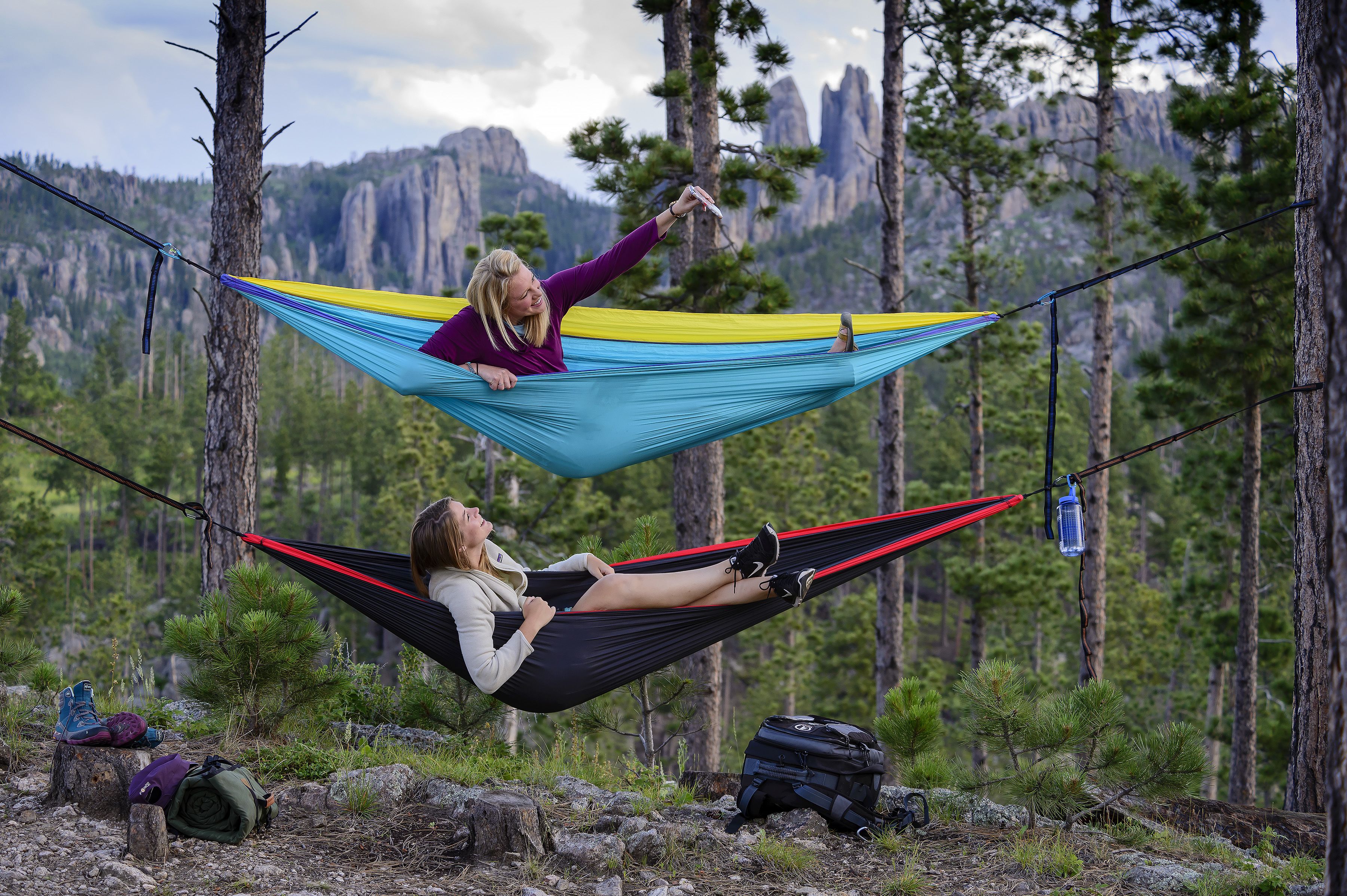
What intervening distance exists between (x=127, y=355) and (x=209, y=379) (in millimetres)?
51352

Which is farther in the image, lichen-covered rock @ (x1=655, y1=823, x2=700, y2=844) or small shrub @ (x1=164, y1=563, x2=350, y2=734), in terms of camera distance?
small shrub @ (x1=164, y1=563, x2=350, y2=734)

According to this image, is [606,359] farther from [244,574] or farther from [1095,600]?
[1095,600]

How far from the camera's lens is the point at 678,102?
19.0ft

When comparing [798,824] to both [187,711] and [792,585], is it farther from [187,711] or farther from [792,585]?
[187,711]

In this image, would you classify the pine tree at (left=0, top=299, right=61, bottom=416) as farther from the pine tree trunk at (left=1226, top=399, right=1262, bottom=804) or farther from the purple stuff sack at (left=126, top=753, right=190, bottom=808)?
the pine tree trunk at (left=1226, top=399, right=1262, bottom=804)

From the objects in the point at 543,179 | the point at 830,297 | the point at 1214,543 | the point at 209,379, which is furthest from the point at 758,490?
the point at 543,179

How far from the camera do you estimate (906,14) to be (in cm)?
622

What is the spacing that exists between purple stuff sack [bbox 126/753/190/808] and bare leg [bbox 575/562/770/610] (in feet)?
3.20

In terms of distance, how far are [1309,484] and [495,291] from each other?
2.59 metres

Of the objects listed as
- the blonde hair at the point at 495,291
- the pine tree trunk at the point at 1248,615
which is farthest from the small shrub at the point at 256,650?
the pine tree trunk at the point at 1248,615

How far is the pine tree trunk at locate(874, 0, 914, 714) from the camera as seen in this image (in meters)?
6.15

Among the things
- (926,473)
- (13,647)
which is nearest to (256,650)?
(13,647)

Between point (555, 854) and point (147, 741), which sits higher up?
point (147, 741)

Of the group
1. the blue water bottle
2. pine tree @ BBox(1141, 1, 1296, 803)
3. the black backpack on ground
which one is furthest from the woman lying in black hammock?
pine tree @ BBox(1141, 1, 1296, 803)
